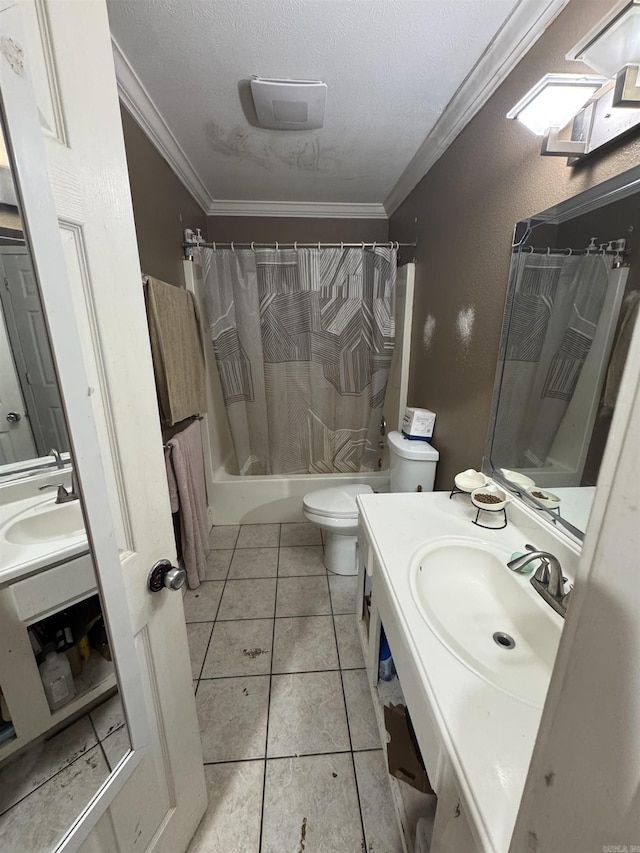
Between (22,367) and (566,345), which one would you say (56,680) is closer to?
(22,367)

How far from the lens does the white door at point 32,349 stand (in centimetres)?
47

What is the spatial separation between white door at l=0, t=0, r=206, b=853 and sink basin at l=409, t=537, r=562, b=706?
2.16 ft

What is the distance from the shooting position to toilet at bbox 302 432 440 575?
1808 millimetres

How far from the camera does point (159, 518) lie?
29.7 inches

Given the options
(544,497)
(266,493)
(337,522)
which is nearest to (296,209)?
(266,493)

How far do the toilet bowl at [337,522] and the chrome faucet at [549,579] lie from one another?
1.08 meters

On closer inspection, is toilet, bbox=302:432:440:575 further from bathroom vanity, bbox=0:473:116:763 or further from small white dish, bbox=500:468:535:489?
bathroom vanity, bbox=0:473:116:763

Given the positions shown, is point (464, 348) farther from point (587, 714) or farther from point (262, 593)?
point (262, 593)

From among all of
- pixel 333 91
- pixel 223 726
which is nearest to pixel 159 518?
pixel 223 726

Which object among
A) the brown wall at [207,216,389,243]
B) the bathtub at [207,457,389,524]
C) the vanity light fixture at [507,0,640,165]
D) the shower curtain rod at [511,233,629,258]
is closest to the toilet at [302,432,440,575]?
the bathtub at [207,457,389,524]

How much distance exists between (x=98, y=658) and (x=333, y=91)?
2014mm

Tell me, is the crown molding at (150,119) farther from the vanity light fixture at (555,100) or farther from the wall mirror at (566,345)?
the wall mirror at (566,345)

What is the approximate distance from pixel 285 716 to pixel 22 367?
4.90ft

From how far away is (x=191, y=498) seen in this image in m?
1.88
